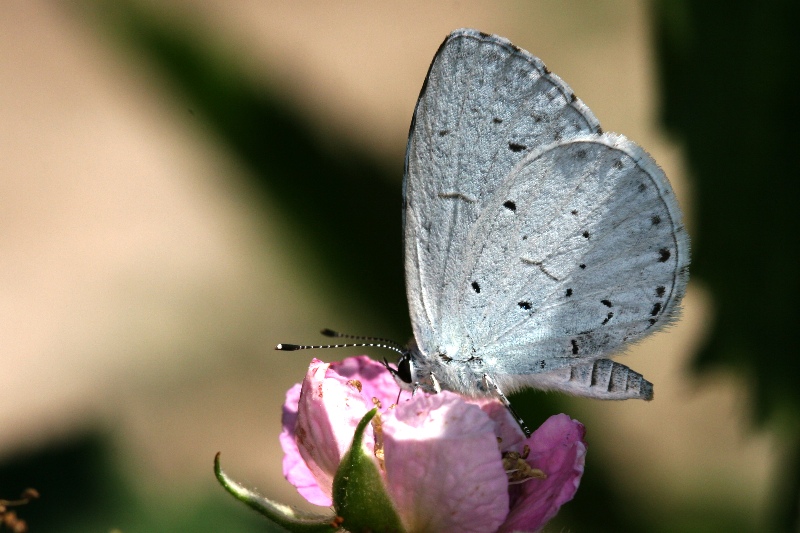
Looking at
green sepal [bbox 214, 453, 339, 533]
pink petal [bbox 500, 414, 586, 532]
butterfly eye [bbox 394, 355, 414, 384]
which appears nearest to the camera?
green sepal [bbox 214, 453, 339, 533]

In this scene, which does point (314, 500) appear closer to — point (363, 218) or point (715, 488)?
point (363, 218)

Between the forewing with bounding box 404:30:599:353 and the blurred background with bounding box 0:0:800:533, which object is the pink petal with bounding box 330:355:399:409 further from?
the blurred background with bounding box 0:0:800:533

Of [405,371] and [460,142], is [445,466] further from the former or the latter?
[460,142]

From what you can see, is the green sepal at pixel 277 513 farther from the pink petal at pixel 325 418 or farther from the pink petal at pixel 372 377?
the pink petal at pixel 372 377

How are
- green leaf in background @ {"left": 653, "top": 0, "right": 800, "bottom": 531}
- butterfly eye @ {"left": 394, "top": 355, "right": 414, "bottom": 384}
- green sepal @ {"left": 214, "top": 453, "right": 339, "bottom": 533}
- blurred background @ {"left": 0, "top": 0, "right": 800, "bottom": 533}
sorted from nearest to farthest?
green sepal @ {"left": 214, "top": 453, "right": 339, "bottom": 533} → butterfly eye @ {"left": 394, "top": 355, "right": 414, "bottom": 384} → green leaf in background @ {"left": 653, "top": 0, "right": 800, "bottom": 531} → blurred background @ {"left": 0, "top": 0, "right": 800, "bottom": 533}

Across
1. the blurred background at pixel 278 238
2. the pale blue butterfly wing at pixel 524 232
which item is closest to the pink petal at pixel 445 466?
the pale blue butterfly wing at pixel 524 232

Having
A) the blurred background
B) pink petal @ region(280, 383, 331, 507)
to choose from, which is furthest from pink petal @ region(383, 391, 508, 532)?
the blurred background

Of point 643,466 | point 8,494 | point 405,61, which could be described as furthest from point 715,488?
point 405,61
